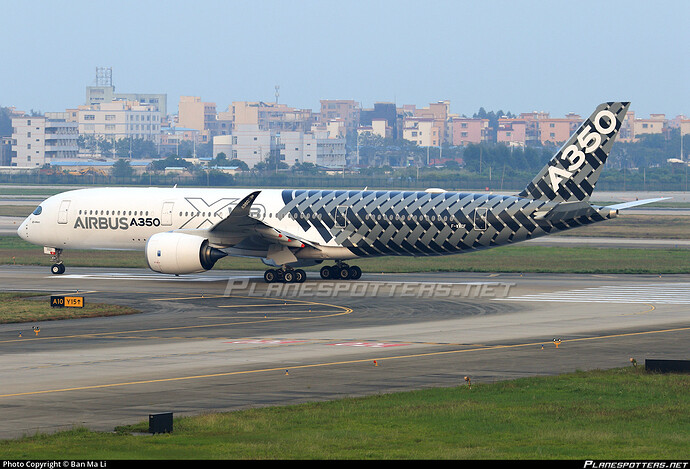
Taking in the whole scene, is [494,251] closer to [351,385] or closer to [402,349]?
[402,349]

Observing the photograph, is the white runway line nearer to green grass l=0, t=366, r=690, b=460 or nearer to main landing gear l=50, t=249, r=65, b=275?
green grass l=0, t=366, r=690, b=460

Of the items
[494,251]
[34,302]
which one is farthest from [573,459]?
[494,251]

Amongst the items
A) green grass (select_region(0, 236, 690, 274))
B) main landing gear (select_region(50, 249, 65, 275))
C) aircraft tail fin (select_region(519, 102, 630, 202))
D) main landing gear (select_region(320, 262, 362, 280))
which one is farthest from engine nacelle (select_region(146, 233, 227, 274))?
aircraft tail fin (select_region(519, 102, 630, 202))

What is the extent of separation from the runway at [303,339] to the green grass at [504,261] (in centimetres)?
451

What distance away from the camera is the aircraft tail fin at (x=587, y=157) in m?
49.1

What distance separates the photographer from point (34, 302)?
42875 mm

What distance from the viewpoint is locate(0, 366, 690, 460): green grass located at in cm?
1773

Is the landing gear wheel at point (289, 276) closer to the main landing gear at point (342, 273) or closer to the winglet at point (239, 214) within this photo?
the main landing gear at point (342, 273)

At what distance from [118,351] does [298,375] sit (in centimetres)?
698

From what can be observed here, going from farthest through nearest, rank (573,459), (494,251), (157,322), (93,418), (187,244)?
Result: (494,251)
(187,244)
(157,322)
(93,418)
(573,459)

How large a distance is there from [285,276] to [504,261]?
679 inches

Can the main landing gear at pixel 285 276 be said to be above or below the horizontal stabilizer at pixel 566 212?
below

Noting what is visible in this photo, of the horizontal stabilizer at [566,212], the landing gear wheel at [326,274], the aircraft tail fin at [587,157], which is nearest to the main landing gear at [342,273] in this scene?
the landing gear wheel at [326,274]

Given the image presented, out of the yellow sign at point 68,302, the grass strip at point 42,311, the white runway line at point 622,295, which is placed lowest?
the grass strip at point 42,311
